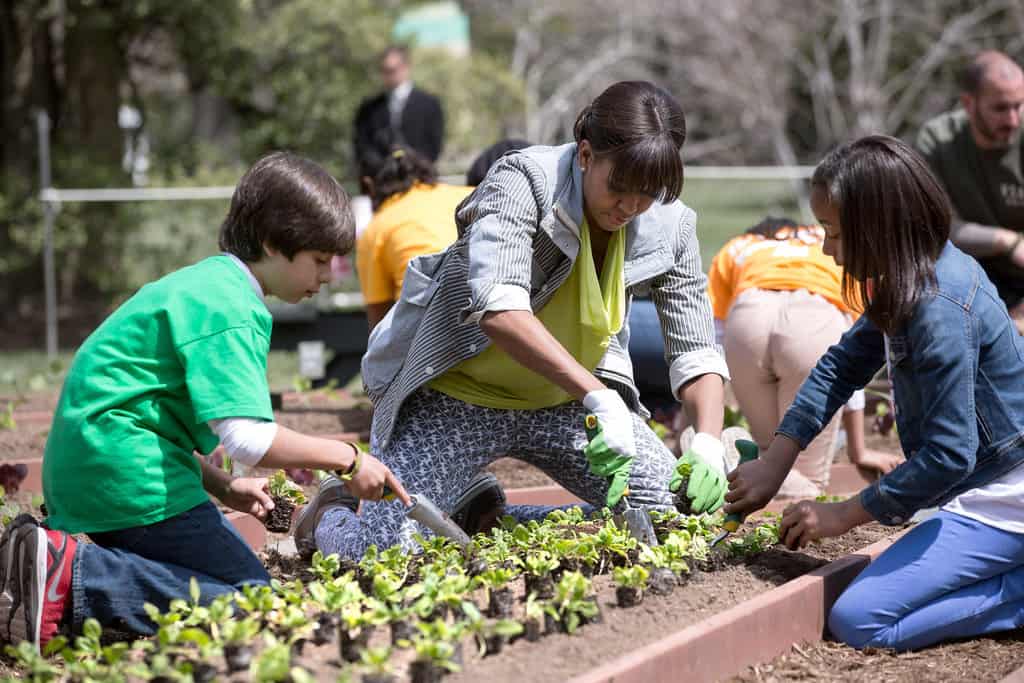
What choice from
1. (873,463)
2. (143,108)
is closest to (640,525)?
(873,463)

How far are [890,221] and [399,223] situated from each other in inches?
106

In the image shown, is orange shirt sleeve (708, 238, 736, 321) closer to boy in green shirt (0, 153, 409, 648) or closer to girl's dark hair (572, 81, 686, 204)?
girl's dark hair (572, 81, 686, 204)

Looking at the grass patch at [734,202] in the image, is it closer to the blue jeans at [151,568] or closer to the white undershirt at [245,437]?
the blue jeans at [151,568]

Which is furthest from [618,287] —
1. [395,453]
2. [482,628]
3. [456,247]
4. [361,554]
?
[482,628]

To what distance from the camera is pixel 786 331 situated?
4.72 metres

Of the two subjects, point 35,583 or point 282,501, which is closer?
Answer: point 35,583

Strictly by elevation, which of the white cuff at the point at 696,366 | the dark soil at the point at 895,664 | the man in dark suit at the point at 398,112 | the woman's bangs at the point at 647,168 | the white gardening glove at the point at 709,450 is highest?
the man in dark suit at the point at 398,112

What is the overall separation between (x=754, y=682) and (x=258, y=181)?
5.35 ft

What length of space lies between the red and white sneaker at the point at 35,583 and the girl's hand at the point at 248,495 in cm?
44

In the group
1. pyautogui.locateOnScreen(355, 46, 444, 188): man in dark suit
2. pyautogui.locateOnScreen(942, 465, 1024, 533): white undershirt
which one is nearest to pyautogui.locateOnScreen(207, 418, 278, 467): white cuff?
pyautogui.locateOnScreen(942, 465, 1024, 533): white undershirt

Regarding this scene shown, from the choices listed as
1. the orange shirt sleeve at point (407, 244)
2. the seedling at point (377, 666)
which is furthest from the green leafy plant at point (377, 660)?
the orange shirt sleeve at point (407, 244)

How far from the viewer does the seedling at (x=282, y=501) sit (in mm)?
3555

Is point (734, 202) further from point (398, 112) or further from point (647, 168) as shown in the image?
point (647, 168)

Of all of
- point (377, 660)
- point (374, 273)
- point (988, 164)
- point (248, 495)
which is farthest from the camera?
point (988, 164)
